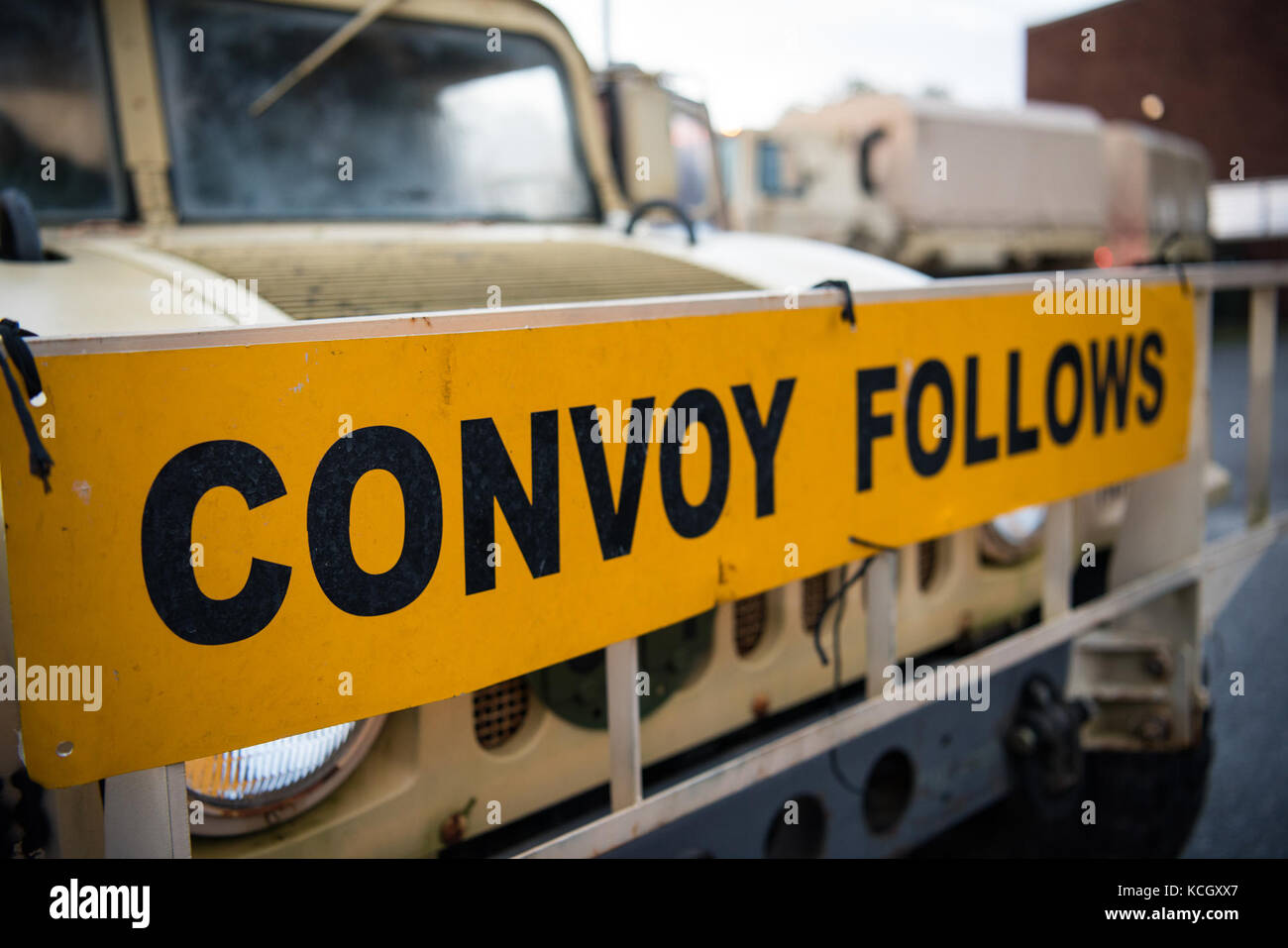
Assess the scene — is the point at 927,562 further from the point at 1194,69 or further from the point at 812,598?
the point at 1194,69

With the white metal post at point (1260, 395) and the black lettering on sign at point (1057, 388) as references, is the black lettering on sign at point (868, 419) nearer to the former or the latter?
the black lettering on sign at point (1057, 388)

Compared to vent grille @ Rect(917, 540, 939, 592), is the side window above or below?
above

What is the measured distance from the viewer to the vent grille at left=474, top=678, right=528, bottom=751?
1878mm

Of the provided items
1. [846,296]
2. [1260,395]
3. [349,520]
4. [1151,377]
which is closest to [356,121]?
[846,296]

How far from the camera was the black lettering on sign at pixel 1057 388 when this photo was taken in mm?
2301

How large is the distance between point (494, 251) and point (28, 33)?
1.00m

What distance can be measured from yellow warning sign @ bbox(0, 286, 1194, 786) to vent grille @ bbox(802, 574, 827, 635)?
362mm

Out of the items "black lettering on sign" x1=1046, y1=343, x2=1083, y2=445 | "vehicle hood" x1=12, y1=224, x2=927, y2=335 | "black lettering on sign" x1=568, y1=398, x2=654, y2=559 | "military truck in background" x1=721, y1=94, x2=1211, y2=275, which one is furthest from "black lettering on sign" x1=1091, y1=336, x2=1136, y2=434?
"military truck in background" x1=721, y1=94, x2=1211, y2=275

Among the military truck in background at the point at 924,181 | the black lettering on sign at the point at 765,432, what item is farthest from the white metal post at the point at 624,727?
the military truck in background at the point at 924,181

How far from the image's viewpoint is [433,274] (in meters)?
2.09

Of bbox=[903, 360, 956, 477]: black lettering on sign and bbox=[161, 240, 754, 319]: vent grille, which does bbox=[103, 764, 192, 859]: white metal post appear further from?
bbox=[903, 360, 956, 477]: black lettering on sign

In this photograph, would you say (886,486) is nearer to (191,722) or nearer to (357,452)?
(357,452)

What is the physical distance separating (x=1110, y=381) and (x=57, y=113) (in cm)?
226

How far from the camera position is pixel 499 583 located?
58.0 inches
